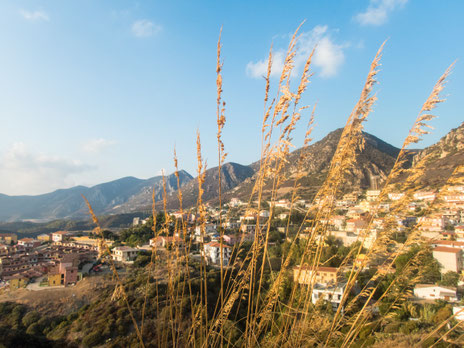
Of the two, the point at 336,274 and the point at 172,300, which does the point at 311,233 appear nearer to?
the point at 336,274

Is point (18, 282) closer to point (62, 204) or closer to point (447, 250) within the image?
point (447, 250)

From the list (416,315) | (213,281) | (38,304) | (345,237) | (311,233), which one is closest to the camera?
(311,233)

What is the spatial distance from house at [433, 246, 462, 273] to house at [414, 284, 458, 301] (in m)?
2.96

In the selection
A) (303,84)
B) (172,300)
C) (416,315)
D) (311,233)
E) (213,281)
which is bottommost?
(416,315)

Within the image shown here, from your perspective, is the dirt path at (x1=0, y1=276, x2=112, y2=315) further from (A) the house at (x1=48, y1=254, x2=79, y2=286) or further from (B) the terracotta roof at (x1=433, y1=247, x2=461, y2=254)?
(B) the terracotta roof at (x1=433, y1=247, x2=461, y2=254)

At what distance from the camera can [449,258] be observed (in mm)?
17875

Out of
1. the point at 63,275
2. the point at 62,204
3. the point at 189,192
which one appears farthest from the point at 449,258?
the point at 62,204

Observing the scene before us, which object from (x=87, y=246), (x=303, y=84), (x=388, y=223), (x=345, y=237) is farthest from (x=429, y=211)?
(x=87, y=246)

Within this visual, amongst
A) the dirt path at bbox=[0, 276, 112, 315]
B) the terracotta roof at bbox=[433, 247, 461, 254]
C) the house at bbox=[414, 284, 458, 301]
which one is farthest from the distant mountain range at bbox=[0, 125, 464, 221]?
the dirt path at bbox=[0, 276, 112, 315]

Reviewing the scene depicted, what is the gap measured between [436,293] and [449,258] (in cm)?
416

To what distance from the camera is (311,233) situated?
125 cm

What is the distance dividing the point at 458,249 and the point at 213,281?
1650cm

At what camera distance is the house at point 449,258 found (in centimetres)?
1756

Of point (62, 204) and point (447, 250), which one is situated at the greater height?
point (62, 204)
